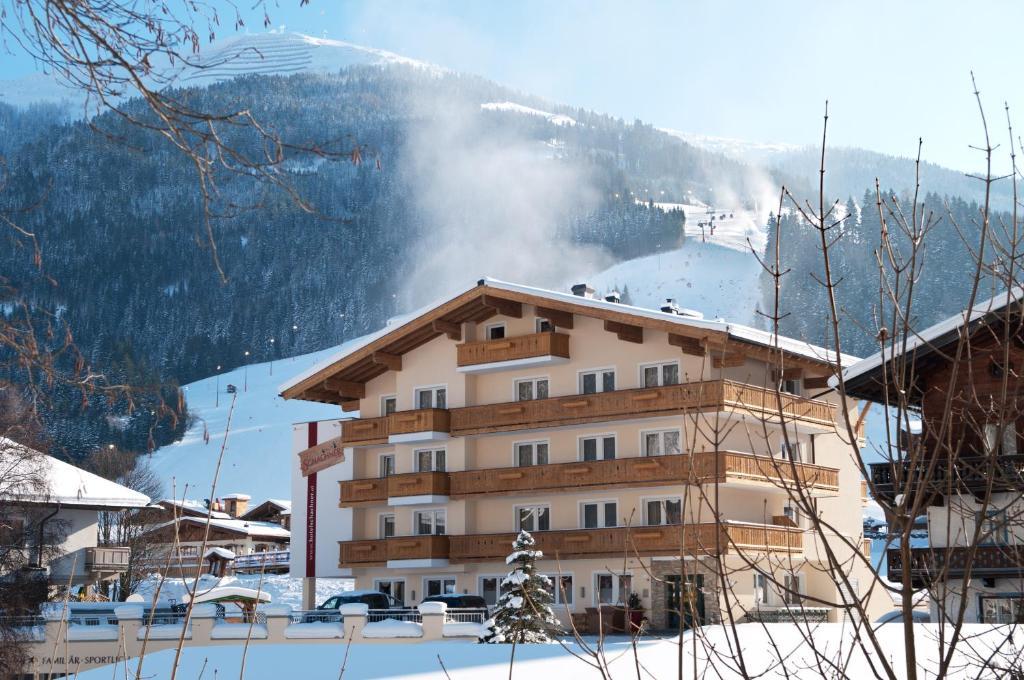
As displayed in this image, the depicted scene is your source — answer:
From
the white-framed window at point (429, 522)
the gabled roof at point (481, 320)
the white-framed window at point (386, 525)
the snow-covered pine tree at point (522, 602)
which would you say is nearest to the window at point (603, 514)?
the white-framed window at point (429, 522)

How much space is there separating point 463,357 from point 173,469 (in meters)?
82.5

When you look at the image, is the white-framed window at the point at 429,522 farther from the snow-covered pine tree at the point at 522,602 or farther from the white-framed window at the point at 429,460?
the snow-covered pine tree at the point at 522,602

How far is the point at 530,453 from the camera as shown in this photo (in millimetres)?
41969

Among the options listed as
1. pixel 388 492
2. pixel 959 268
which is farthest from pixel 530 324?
pixel 959 268

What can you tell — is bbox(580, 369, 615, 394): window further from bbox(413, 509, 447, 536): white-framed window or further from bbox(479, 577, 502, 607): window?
bbox(479, 577, 502, 607): window

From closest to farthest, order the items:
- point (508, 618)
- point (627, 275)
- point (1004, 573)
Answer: point (1004, 573), point (508, 618), point (627, 275)

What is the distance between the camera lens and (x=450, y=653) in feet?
64.9

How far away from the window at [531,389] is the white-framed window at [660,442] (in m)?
4.19

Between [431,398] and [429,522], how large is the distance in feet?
14.1

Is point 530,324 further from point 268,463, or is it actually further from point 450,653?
point 268,463

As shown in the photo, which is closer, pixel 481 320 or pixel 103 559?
pixel 481 320

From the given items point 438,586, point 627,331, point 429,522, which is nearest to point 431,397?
point 429,522

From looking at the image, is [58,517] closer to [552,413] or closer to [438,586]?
[438,586]

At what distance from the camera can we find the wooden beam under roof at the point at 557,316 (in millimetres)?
40938
